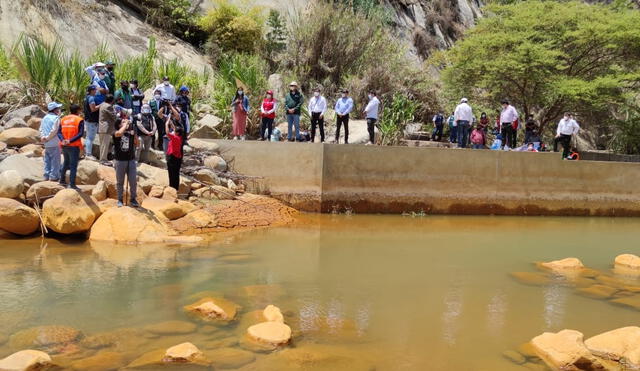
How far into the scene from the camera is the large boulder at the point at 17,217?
8469mm

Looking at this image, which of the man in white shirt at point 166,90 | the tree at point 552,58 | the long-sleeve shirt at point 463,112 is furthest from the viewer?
the tree at point 552,58

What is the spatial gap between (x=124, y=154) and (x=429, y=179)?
7152 millimetres

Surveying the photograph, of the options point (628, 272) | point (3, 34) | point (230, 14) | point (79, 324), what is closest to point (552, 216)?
point (628, 272)

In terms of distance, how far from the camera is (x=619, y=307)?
673cm

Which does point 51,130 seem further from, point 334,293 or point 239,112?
point 334,293

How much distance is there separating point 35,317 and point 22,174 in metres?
4.73

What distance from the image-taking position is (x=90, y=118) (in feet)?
35.6

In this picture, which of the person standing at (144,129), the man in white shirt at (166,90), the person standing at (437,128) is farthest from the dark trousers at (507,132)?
the person standing at (144,129)

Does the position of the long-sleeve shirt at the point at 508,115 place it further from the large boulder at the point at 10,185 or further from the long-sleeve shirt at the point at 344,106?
the large boulder at the point at 10,185

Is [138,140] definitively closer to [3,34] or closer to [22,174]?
[22,174]

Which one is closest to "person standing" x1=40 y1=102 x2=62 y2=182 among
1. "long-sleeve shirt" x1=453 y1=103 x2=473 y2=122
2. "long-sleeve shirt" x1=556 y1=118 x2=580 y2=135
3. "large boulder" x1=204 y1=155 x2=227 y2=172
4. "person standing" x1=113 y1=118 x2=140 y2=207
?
"person standing" x1=113 y1=118 x2=140 y2=207

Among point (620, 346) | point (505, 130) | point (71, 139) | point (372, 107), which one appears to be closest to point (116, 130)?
point (71, 139)

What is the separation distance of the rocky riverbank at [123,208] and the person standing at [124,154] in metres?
0.42

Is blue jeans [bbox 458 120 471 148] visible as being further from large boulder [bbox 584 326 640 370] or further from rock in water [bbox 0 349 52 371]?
rock in water [bbox 0 349 52 371]
